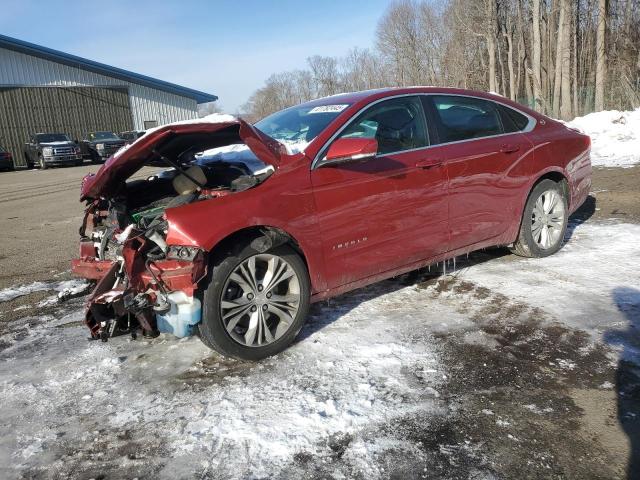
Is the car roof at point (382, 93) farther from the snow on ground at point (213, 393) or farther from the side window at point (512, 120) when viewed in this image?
the snow on ground at point (213, 393)

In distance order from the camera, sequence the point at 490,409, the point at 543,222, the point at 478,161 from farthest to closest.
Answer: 1. the point at 543,222
2. the point at 478,161
3. the point at 490,409

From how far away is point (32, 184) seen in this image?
1717 cm

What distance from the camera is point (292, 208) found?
3.31m

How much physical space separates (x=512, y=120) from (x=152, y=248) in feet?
11.6

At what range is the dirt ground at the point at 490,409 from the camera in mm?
2242

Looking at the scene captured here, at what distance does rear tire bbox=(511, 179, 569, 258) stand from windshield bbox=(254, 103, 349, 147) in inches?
88.6

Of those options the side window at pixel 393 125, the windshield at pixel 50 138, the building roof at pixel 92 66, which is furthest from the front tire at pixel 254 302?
the building roof at pixel 92 66

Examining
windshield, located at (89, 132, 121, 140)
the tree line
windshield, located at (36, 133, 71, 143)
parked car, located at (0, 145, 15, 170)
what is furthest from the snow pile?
parked car, located at (0, 145, 15, 170)

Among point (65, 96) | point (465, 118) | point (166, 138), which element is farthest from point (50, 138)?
point (465, 118)

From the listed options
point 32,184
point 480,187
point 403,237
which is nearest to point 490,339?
point 403,237

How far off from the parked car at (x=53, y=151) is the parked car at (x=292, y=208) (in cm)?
2400

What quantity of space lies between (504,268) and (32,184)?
17.1m

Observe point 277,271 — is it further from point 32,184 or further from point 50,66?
point 50,66

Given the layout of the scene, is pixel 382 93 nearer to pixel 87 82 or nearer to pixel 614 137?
pixel 614 137
